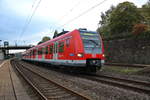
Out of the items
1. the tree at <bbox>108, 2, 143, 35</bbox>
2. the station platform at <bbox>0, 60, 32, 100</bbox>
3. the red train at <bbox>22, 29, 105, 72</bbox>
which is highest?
the tree at <bbox>108, 2, 143, 35</bbox>

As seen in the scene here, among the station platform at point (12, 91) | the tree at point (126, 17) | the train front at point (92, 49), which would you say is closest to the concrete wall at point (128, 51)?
the tree at point (126, 17)

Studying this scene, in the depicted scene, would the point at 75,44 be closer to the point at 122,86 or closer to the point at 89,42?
the point at 89,42

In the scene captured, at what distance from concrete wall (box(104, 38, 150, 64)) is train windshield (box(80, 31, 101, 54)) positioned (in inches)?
437

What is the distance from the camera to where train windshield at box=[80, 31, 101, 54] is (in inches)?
455

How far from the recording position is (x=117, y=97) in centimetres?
607

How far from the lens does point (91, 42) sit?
1193 cm

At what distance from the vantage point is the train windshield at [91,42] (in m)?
11.6

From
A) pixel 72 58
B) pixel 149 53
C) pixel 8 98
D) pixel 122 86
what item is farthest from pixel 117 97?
pixel 149 53

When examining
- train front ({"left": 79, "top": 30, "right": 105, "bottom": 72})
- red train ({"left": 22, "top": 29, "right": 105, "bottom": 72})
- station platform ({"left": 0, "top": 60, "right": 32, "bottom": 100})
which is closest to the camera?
station platform ({"left": 0, "top": 60, "right": 32, "bottom": 100})

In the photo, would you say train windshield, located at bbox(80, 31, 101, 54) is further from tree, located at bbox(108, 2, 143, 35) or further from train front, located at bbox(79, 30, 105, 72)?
tree, located at bbox(108, 2, 143, 35)

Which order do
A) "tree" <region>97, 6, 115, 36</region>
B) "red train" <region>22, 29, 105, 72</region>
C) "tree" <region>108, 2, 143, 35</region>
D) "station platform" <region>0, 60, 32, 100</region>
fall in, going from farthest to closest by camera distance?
1. "tree" <region>97, 6, 115, 36</region>
2. "tree" <region>108, 2, 143, 35</region>
3. "red train" <region>22, 29, 105, 72</region>
4. "station platform" <region>0, 60, 32, 100</region>

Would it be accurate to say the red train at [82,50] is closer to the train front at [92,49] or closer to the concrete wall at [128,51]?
the train front at [92,49]

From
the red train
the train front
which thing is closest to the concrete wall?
the train front

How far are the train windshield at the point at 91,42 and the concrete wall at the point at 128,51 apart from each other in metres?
11.1
